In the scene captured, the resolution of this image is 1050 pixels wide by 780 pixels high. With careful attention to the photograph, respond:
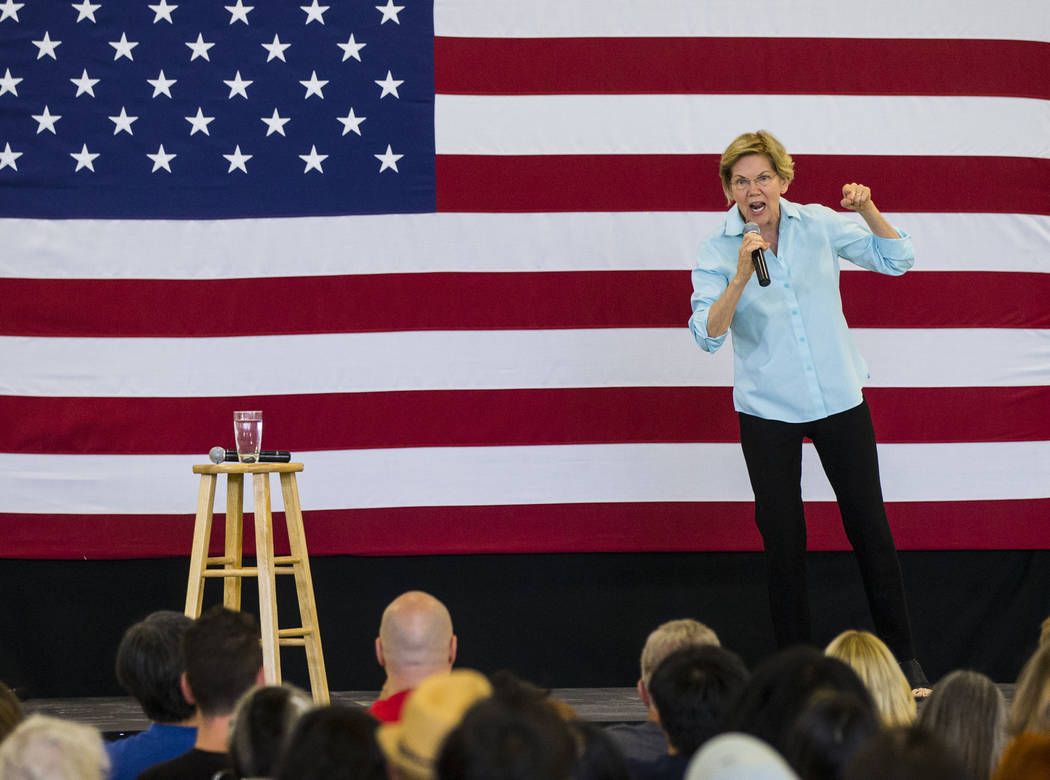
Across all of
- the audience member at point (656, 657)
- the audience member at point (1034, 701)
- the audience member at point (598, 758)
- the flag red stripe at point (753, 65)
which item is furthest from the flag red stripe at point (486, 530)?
the audience member at point (598, 758)

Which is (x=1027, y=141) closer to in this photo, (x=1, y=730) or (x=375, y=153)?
(x=375, y=153)

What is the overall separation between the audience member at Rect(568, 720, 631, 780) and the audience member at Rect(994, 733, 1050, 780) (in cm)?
44

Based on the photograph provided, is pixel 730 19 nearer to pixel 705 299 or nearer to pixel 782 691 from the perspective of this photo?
pixel 705 299

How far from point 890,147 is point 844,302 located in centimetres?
57

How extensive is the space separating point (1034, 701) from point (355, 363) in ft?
8.80

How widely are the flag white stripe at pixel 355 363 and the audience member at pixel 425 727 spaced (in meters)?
2.86

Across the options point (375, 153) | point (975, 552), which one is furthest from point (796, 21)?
point (975, 552)

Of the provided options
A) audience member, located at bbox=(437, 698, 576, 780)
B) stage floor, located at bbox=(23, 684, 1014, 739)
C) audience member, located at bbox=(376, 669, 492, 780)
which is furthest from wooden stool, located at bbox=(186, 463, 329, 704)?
audience member, located at bbox=(437, 698, 576, 780)

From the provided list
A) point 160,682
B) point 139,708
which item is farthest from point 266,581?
point 160,682

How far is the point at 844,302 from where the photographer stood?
160 inches

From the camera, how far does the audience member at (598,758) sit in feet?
4.56

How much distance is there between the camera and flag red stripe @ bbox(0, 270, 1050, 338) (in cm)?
400

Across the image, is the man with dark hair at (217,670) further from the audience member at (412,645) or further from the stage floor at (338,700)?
the stage floor at (338,700)

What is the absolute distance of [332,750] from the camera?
4.06 feet
